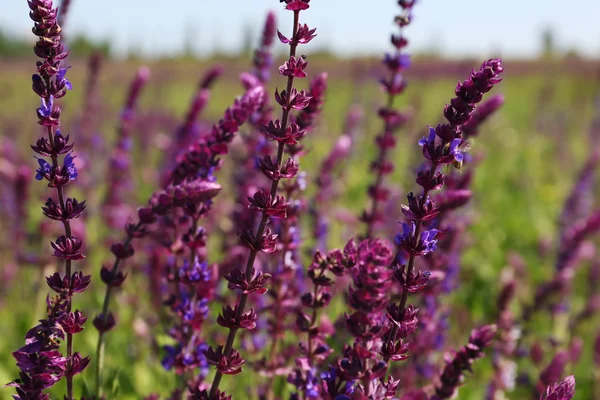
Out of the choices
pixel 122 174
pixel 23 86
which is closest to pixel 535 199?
pixel 122 174

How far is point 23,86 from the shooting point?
2128cm

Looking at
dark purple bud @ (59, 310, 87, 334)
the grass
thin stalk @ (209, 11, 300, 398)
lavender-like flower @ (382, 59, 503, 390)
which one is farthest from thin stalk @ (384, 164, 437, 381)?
the grass

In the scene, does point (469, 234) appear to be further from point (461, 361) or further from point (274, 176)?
point (274, 176)

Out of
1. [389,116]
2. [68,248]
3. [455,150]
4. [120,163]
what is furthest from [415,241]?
[120,163]

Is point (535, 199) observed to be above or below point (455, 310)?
above

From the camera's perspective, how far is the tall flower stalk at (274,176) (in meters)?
1.38

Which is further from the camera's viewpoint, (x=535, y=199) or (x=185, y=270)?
(x=535, y=199)

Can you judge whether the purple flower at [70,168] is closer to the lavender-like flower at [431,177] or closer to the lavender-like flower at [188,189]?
the lavender-like flower at [188,189]

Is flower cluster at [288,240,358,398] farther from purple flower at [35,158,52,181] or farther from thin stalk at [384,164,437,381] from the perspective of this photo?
purple flower at [35,158,52,181]

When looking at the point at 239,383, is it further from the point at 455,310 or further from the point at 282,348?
the point at 455,310

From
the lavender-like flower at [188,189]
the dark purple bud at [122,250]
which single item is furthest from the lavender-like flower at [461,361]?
the dark purple bud at [122,250]

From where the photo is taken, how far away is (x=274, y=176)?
4.63ft

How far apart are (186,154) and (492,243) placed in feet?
16.5

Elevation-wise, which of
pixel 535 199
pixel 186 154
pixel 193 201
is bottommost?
pixel 193 201
